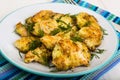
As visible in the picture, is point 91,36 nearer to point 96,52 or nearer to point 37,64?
point 96,52

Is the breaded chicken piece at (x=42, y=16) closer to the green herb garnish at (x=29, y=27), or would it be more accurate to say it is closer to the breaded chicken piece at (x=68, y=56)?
the green herb garnish at (x=29, y=27)

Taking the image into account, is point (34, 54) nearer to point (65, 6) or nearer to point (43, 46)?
point (43, 46)

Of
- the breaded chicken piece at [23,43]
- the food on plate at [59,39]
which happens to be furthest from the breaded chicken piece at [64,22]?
the breaded chicken piece at [23,43]

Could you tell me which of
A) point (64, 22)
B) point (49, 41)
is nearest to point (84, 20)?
point (64, 22)

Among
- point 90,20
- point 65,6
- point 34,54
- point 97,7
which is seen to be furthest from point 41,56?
point 97,7

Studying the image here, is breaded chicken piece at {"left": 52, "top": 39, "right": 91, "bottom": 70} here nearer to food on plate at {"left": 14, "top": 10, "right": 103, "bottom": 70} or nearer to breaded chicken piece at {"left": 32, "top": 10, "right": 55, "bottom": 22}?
food on plate at {"left": 14, "top": 10, "right": 103, "bottom": 70}

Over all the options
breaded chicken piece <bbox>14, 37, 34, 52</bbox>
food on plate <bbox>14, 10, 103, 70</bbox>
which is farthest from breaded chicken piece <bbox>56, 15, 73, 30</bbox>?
breaded chicken piece <bbox>14, 37, 34, 52</bbox>

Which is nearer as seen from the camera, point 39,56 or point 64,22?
point 39,56
